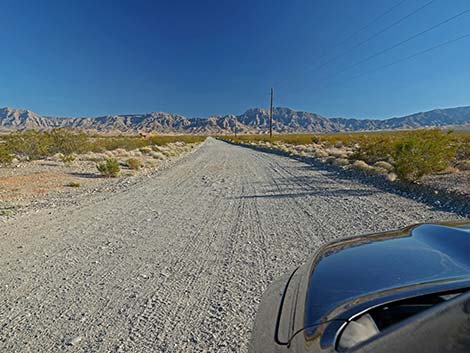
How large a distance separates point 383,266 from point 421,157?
10.6 meters

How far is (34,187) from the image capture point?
1127 cm

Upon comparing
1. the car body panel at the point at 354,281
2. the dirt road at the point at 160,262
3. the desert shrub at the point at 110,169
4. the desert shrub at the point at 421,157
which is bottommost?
the desert shrub at the point at 110,169

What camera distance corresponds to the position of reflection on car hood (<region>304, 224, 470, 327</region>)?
1.46 m

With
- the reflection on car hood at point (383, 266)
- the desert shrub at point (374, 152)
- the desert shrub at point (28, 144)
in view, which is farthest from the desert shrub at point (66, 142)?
the reflection on car hood at point (383, 266)

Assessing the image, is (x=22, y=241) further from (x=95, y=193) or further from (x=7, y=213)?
(x=95, y=193)

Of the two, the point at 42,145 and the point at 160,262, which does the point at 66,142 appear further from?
the point at 160,262

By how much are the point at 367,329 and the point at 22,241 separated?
618 centimetres

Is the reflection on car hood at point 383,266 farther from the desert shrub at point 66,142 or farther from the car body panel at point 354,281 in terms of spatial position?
the desert shrub at point 66,142

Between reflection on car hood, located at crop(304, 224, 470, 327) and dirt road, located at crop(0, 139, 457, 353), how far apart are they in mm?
1331

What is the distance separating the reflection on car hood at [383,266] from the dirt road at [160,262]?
1.33 m

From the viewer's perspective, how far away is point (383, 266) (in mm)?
1731

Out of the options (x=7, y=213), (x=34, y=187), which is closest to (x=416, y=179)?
(x=7, y=213)

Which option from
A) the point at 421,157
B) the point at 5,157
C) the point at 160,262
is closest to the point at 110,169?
the point at 5,157

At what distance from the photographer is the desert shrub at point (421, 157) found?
10.3 meters
